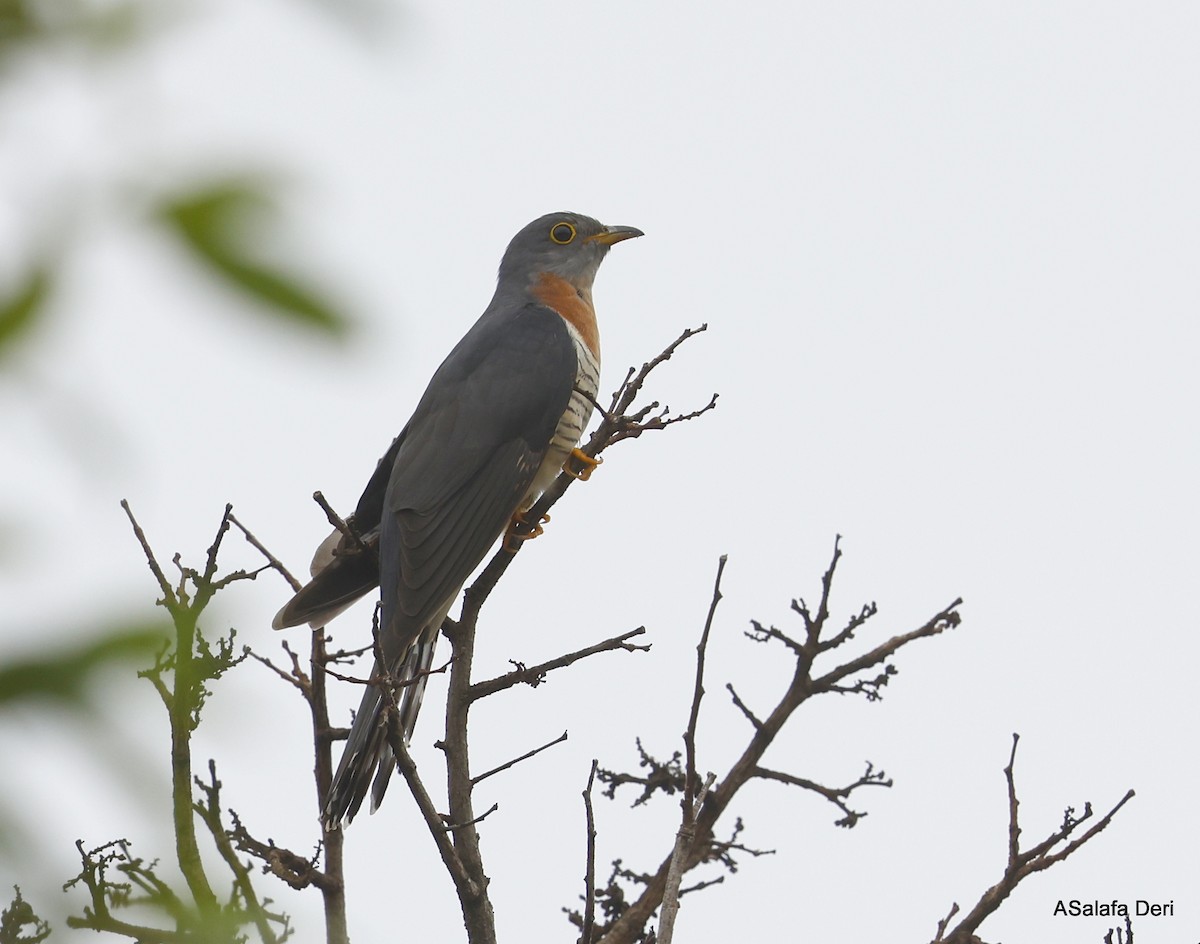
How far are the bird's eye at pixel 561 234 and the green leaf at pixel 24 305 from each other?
5614 millimetres

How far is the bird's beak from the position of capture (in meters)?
6.14

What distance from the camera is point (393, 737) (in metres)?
3.02

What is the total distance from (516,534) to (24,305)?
12.4 ft

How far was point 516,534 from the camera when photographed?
4.32 m

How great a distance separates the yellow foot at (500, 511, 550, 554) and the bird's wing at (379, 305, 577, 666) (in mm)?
39

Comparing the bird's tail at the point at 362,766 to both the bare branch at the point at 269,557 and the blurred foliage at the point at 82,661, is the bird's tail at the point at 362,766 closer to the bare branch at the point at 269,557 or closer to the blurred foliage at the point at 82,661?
the bare branch at the point at 269,557

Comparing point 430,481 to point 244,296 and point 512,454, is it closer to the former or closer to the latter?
point 512,454

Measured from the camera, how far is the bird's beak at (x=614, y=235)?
6.14m

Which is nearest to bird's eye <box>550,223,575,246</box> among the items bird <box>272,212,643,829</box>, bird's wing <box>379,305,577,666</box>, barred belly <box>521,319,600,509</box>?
bird <box>272,212,643,829</box>

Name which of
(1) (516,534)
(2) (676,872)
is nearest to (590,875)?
(2) (676,872)

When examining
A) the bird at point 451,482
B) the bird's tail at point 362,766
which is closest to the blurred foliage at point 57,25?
the bird at point 451,482

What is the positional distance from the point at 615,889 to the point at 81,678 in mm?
3634

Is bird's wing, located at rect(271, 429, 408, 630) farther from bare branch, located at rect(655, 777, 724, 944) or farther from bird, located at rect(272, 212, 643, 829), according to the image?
bare branch, located at rect(655, 777, 724, 944)

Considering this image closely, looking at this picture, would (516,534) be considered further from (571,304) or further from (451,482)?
(571,304)
